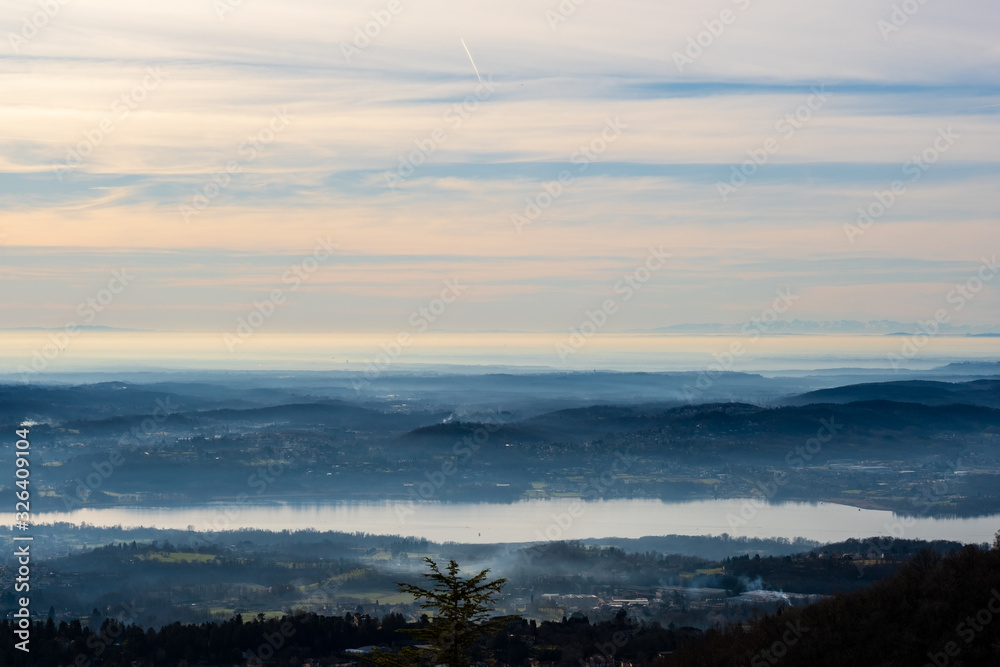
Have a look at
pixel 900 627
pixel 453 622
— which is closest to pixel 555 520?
pixel 900 627

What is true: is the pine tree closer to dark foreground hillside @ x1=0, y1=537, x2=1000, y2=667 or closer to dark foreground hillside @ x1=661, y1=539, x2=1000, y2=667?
dark foreground hillside @ x1=0, y1=537, x2=1000, y2=667

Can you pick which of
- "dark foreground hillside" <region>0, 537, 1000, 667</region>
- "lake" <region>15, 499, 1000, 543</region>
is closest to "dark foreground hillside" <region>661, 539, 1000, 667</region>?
"dark foreground hillside" <region>0, 537, 1000, 667</region>

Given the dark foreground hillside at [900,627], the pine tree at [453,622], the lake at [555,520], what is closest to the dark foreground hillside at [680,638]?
the dark foreground hillside at [900,627]

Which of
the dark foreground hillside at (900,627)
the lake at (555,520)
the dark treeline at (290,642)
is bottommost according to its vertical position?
the dark treeline at (290,642)

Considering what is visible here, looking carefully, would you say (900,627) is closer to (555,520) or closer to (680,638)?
(680,638)

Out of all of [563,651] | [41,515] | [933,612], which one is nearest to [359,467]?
[41,515]

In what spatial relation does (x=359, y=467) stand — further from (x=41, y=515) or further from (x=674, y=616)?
(x=674, y=616)

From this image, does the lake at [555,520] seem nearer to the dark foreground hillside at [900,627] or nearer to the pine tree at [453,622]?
the dark foreground hillside at [900,627]
